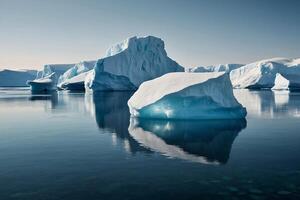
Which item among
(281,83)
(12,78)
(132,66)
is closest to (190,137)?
(132,66)

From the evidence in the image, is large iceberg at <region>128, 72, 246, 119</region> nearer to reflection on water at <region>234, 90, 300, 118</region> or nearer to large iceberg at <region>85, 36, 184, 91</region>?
reflection on water at <region>234, 90, 300, 118</region>

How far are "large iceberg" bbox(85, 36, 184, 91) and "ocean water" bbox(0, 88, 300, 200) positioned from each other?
164 feet

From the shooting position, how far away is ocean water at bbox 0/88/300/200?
7730 mm

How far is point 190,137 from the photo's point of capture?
15055 mm

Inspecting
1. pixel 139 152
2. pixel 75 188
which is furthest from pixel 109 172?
pixel 139 152

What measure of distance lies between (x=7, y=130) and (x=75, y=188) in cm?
1166

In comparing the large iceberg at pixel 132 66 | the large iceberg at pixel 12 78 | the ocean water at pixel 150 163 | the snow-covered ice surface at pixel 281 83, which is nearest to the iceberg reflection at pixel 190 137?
the ocean water at pixel 150 163

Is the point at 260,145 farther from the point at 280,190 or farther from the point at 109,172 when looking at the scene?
the point at 109,172

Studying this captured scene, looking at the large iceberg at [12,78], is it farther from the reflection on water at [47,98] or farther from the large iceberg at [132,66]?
the reflection on water at [47,98]

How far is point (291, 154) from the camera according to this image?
1159 centimetres

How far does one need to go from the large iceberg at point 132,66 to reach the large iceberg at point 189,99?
46305 mm

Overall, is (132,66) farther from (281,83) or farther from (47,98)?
(281,83)

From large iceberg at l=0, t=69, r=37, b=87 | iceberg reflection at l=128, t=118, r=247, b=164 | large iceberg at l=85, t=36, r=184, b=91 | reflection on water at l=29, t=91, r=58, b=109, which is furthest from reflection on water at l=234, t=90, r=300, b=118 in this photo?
large iceberg at l=0, t=69, r=37, b=87

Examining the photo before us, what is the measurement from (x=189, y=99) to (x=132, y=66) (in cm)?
5153
